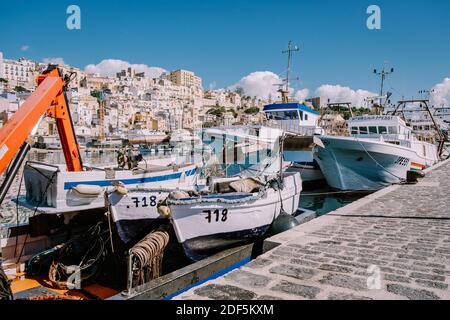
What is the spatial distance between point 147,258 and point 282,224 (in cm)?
332

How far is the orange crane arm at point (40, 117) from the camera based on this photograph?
20.0 feet

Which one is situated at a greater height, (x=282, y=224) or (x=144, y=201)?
(x=144, y=201)

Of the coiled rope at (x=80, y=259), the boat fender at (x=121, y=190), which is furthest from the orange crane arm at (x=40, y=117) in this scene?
the coiled rope at (x=80, y=259)

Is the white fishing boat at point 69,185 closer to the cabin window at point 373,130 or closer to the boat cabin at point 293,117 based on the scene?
the boat cabin at point 293,117

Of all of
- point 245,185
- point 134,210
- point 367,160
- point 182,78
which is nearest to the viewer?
point 134,210

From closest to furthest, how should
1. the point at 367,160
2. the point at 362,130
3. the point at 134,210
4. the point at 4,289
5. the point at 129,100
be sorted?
1. the point at 4,289
2. the point at 134,210
3. the point at 367,160
4. the point at 362,130
5. the point at 129,100

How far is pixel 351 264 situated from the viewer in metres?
4.16

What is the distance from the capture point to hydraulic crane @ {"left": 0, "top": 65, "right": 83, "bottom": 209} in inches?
238

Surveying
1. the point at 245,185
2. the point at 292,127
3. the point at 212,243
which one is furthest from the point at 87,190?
the point at 292,127

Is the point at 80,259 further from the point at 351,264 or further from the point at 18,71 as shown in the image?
the point at 18,71

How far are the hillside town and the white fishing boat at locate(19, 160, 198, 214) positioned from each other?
63732 millimetres

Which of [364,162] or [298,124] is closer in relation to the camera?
[364,162]

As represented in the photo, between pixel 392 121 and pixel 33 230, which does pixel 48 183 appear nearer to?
pixel 33 230

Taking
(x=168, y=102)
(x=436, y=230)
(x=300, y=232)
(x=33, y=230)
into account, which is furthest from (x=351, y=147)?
(x=168, y=102)
